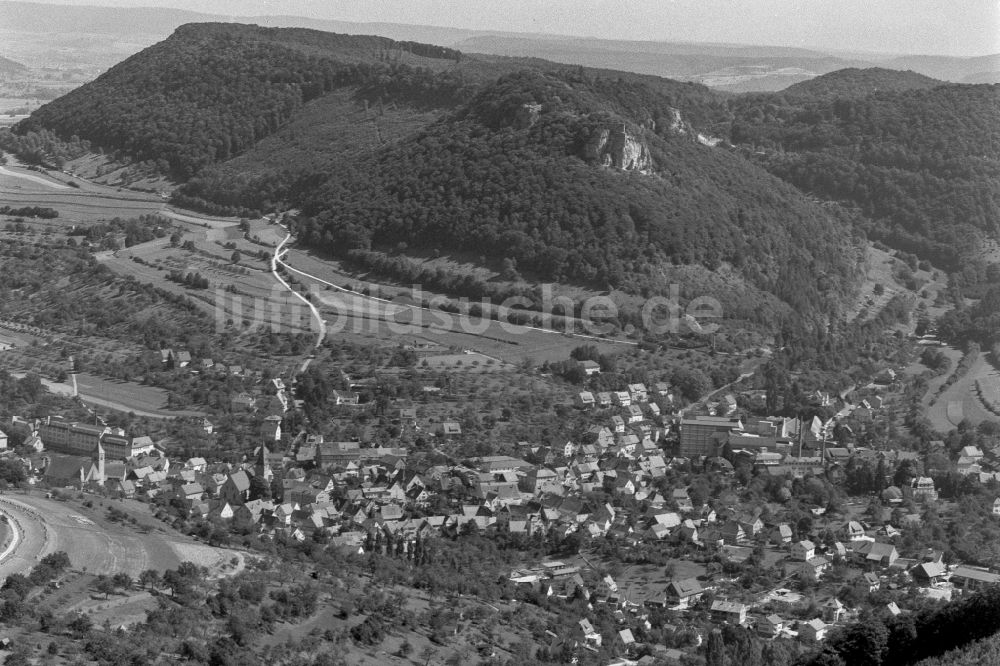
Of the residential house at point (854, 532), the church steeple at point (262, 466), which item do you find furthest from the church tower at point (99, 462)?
the residential house at point (854, 532)

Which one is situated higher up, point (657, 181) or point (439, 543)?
point (657, 181)

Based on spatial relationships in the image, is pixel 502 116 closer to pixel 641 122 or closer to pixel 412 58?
pixel 641 122

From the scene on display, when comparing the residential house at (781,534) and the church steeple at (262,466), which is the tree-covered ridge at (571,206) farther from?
the residential house at (781,534)

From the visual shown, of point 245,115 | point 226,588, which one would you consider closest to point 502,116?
point 245,115

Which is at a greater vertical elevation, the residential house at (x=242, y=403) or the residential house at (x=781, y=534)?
the residential house at (x=242, y=403)

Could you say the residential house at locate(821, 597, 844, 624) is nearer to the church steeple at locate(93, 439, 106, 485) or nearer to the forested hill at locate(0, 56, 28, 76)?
the church steeple at locate(93, 439, 106, 485)

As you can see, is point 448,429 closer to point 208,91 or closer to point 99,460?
point 99,460
